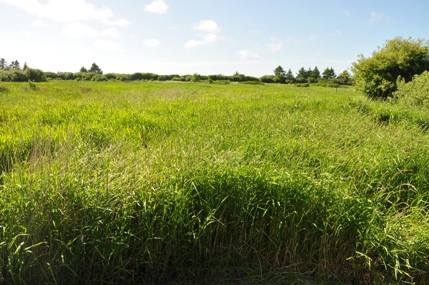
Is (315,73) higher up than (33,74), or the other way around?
(315,73)

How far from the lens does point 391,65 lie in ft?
54.4

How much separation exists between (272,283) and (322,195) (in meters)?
1.06

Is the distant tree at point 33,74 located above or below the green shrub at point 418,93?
above

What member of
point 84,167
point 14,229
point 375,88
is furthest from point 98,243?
point 375,88

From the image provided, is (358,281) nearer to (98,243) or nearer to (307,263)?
(307,263)

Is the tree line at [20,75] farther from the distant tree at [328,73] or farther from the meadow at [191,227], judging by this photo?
the distant tree at [328,73]

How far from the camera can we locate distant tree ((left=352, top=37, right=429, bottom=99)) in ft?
53.3

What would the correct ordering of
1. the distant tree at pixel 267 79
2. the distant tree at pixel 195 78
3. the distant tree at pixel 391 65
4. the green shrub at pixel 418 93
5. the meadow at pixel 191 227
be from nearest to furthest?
the meadow at pixel 191 227 → the green shrub at pixel 418 93 → the distant tree at pixel 391 65 → the distant tree at pixel 195 78 → the distant tree at pixel 267 79

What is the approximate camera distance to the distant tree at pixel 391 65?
53.3ft

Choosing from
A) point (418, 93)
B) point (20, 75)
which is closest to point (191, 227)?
point (418, 93)

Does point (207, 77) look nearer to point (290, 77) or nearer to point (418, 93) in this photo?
point (290, 77)

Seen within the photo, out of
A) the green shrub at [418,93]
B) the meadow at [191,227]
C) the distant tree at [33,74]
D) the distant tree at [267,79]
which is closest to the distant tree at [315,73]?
the distant tree at [267,79]

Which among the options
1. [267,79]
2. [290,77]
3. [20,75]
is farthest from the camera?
[290,77]

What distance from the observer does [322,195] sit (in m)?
3.02
